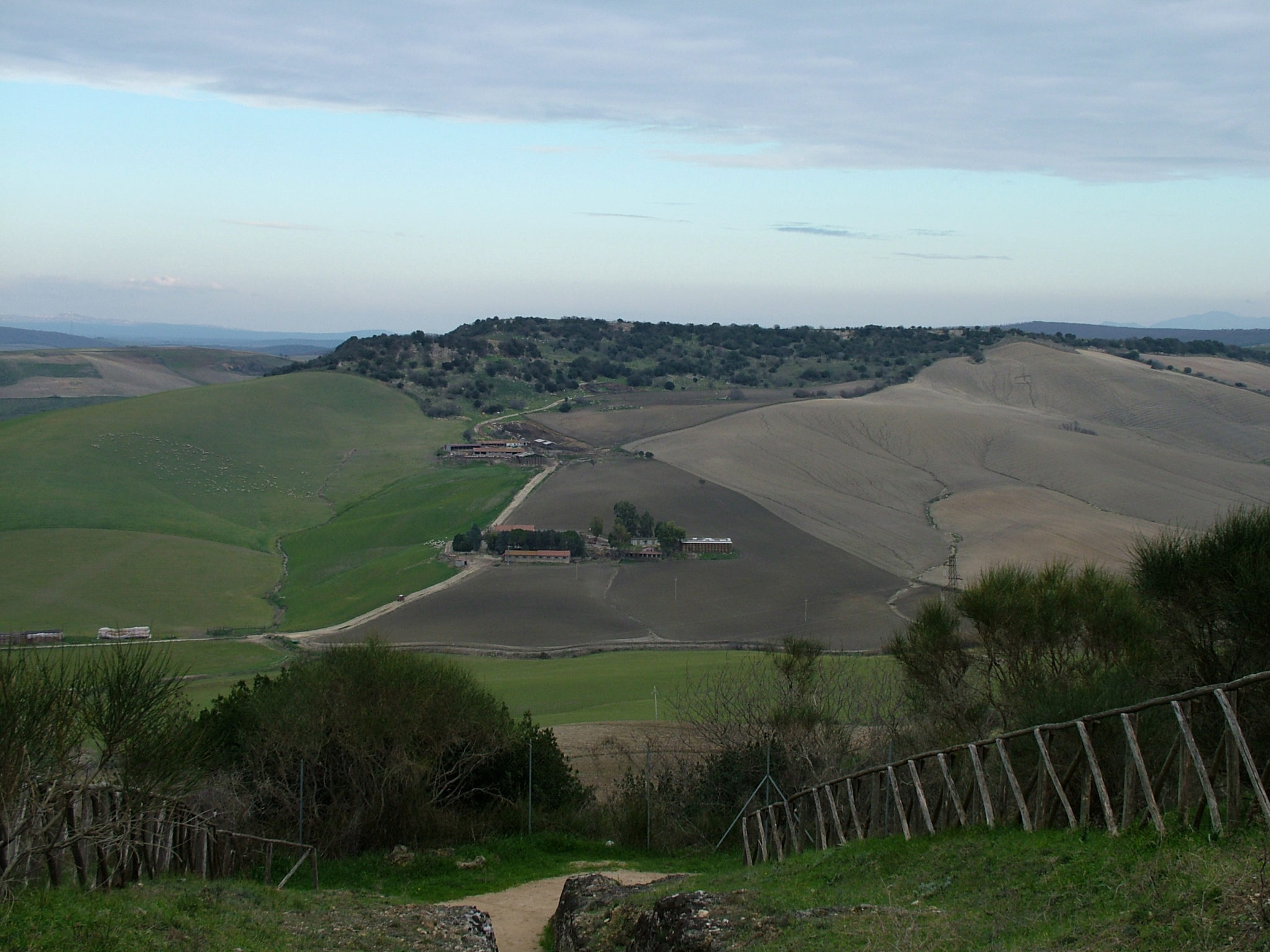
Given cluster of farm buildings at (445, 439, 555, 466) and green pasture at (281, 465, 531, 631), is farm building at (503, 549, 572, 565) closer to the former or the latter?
green pasture at (281, 465, 531, 631)

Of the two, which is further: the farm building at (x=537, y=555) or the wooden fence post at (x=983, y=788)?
the farm building at (x=537, y=555)

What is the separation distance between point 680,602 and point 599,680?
606 inches

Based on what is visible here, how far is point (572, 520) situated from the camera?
7306 centimetres

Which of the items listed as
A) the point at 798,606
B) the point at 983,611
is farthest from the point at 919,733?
the point at 798,606

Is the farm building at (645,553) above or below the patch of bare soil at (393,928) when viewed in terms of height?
below

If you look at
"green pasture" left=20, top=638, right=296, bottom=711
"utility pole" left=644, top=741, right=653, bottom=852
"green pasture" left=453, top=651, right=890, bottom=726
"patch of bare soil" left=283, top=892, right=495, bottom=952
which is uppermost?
"patch of bare soil" left=283, top=892, right=495, bottom=952

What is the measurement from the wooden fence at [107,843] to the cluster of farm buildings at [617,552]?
1867 inches

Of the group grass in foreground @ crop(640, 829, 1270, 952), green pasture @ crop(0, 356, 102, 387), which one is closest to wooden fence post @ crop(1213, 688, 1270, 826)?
grass in foreground @ crop(640, 829, 1270, 952)

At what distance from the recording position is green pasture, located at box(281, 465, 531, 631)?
60031 mm

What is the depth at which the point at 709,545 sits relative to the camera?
6612cm

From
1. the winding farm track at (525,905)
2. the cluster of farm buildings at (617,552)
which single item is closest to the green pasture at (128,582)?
the cluster of farm buildings at (617,552)

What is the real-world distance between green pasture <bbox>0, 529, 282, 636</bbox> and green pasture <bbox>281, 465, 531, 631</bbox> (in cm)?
240

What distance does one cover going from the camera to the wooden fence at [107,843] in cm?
1014

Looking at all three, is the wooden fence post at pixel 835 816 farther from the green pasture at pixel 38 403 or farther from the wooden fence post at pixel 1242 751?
the green pasture at pixel 38 403
